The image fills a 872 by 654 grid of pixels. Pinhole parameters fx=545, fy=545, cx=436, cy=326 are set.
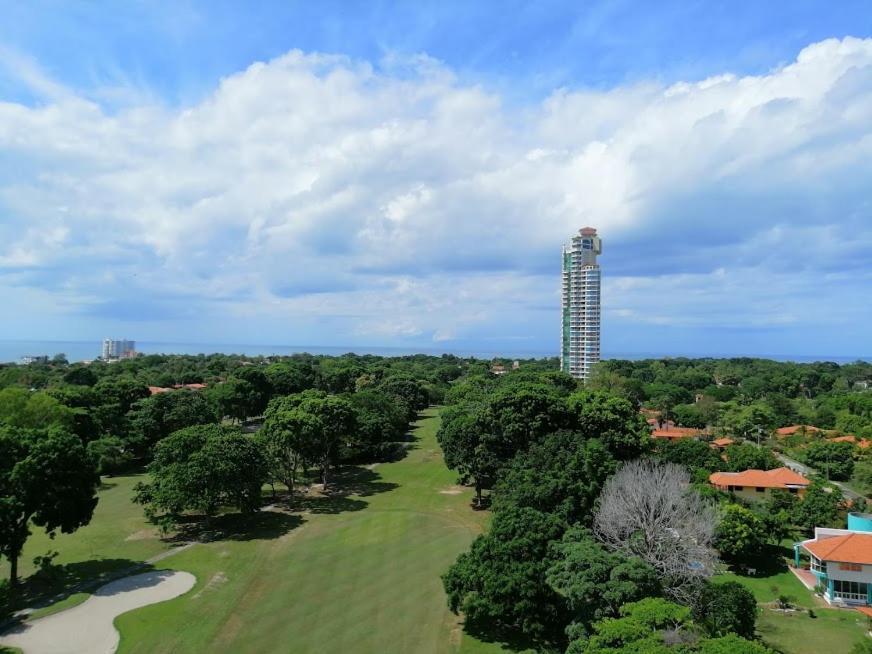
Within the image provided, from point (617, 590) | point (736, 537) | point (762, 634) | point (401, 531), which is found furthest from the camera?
point (401, 531)

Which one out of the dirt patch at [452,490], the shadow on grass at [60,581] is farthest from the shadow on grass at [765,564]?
the shadow on grass at [60,581]

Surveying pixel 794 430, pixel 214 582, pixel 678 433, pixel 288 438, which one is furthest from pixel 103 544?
pixel 794 430

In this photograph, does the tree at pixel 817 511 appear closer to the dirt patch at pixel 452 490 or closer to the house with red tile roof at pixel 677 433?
the dirt patch at pixel 452 490

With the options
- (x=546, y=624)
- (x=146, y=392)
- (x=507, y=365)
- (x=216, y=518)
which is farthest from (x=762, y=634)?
(x=507, y=365)

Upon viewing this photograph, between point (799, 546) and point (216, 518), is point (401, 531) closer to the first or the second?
point (216, 518)

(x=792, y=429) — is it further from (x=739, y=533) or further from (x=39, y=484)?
(x=39, y=484)

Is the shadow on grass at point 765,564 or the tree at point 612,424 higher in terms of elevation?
the tree at point 612,424
